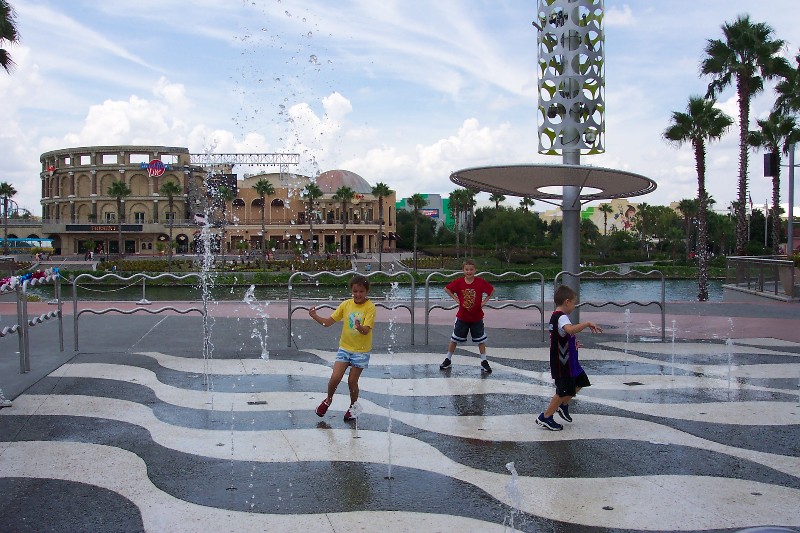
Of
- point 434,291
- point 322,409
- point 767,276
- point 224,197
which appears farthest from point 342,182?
point 322,409

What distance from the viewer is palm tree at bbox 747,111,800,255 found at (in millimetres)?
37906

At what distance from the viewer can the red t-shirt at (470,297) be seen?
10.0m

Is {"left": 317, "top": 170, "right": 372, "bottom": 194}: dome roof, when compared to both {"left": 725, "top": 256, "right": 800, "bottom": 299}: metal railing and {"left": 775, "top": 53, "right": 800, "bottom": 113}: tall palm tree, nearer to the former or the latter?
{"left": 775, "top": 53, "right": 800, "bottom": 113}: tall palm tree

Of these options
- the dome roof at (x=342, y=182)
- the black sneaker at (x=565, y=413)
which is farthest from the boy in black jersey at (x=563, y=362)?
the dome roof at (x=342, y=182)

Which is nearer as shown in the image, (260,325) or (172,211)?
(260,325)

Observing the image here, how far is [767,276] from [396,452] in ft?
66.6

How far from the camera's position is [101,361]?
1076 cm

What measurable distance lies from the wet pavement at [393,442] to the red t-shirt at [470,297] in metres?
0.81

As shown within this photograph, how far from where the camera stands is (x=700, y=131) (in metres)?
33.7

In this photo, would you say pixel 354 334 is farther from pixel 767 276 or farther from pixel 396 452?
pixel 767 276

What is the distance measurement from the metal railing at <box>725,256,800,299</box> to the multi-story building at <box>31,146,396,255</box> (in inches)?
2561

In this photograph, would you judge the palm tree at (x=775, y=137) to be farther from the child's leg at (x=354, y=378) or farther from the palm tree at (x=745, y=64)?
the child's leg at (x=354, y=378)

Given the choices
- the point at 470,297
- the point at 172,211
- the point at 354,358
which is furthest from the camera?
the point at 172,211

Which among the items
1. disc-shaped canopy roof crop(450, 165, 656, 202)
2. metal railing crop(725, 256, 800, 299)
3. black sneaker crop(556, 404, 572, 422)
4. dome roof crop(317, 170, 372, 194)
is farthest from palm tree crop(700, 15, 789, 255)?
dome roof crop(317, 170, 372, 194)
